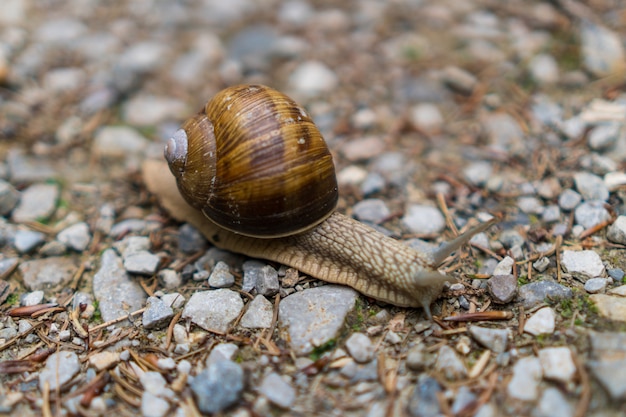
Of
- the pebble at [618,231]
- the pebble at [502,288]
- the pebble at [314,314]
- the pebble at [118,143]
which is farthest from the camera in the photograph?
the pebble at [118,143]

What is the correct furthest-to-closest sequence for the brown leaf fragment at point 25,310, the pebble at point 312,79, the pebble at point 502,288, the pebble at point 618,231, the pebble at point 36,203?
1. the pebble at point 312,79
2. the pebble at point 36,203
3. the pebble at point 618,231
4. the brown leaf fragment at point 25,310
5. the pebble at point 502,288

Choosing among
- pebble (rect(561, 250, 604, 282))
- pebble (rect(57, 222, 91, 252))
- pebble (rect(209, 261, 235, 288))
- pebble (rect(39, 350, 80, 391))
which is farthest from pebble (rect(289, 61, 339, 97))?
pebble (rect(39, 350, 80, 391))

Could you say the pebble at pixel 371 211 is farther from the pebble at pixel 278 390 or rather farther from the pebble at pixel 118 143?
the pebble at pixel 118 143

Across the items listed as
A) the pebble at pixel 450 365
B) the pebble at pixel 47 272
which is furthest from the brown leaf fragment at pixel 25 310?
the pebble at pixel 450 365

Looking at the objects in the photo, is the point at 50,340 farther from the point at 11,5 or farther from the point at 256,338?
the point at 11,5

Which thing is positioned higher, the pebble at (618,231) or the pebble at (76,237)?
the pebble at (76,237)

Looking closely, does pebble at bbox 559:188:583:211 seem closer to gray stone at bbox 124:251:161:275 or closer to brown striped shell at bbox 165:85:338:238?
brown striped shell at bbox 165:85:338:238
